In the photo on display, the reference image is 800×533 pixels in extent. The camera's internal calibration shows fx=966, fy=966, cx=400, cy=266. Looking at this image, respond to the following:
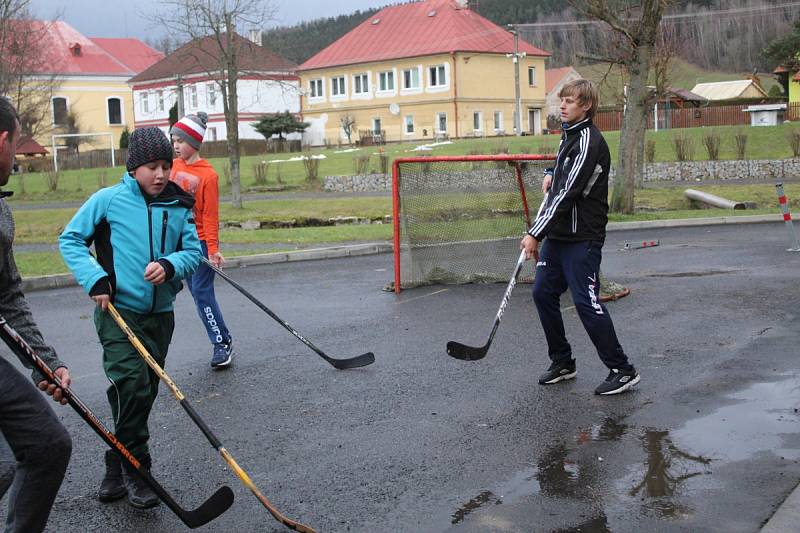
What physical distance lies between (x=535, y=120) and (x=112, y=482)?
257ft

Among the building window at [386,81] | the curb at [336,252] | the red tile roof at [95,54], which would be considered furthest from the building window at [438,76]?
the curb at [336,252]

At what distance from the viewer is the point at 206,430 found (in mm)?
4367

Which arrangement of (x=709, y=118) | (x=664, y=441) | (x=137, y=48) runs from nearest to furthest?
1. (x=664, y=441)
2. (x=709, y=118)
3. (x=137, y=48)

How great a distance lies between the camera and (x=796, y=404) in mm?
6020

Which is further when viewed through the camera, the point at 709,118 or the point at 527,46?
the point at 527,46

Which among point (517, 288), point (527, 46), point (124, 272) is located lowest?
point (517, 288)

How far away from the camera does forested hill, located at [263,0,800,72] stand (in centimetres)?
11812

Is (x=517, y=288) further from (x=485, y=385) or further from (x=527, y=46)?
(x=527, y=46)

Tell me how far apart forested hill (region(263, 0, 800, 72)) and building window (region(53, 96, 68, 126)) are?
34.8 m

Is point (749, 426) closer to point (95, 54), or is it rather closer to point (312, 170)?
point (312, 170)

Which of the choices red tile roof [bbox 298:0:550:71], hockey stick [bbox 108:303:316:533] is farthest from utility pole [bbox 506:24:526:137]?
hockey stick [bbox 108:303:316:533]

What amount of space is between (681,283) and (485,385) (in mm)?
5183

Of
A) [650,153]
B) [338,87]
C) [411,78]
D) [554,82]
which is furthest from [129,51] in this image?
[650,153]

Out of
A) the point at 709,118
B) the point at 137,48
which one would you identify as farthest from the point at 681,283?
the point at 137,48
